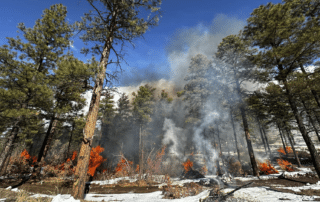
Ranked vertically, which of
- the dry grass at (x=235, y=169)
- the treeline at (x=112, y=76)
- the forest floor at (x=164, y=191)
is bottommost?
the dry grass at (x=235, y=169)

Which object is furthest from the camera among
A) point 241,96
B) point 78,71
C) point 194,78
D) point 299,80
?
point 194,78

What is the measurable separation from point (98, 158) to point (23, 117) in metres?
8.86

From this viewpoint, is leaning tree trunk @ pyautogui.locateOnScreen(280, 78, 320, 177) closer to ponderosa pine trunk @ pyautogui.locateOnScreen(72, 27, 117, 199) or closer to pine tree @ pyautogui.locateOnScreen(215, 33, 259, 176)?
pine tree @ pyautogui.locateOnScreen(215, 33, 259, 176)

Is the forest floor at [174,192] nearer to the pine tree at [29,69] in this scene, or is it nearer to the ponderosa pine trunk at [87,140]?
the ponderosa pine trunk at [87,140]

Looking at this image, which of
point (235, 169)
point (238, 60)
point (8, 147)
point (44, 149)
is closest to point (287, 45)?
point (238, 60)

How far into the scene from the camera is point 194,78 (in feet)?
66.7

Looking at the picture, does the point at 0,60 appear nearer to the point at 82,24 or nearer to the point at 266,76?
the point at 82,24

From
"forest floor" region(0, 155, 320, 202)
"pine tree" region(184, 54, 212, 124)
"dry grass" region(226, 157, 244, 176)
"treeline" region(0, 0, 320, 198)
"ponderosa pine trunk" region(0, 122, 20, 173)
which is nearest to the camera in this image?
"forest floor" region(0, 155, 320, 202)

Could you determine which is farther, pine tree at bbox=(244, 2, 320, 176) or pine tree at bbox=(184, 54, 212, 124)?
pine tree at bbox=(184, 54, 212, 124)

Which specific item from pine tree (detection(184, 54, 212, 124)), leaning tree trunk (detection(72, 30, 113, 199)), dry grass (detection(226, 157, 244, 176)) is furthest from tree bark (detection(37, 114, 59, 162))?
dry grass (detection(226, 157, 244, 176))

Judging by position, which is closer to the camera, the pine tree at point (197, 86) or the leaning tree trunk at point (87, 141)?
the leaning tree trunk at point (87, 141)

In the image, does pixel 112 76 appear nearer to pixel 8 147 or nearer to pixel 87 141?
pixel 87 141

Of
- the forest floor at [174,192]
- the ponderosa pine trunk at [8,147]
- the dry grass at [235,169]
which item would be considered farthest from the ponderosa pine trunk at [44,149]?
the dry grass at [235,169]

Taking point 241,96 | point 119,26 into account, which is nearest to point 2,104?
point 119,26
